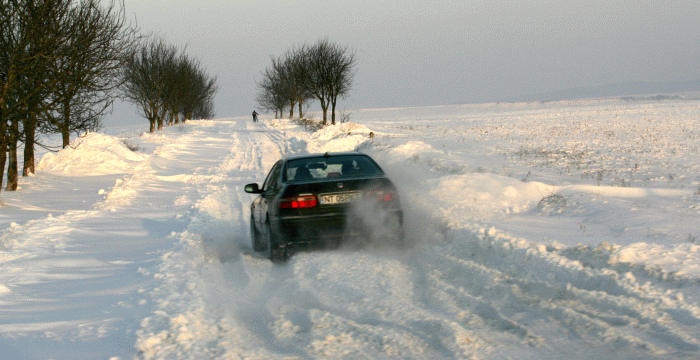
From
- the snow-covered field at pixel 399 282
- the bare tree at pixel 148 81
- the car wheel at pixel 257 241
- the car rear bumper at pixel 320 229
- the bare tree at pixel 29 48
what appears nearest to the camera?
the snow-covered field at pixel 399 282

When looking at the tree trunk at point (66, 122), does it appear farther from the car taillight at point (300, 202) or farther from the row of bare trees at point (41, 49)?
the car taillight at point (300, 202)

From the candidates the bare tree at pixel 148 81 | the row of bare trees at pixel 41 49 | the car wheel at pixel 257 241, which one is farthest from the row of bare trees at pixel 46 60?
the bare tree at pixel 148 81

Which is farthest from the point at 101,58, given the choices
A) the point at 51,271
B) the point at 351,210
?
the point at 351,210

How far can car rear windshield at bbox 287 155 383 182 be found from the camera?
644 centimetres

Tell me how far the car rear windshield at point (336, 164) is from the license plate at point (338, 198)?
0.36 metres

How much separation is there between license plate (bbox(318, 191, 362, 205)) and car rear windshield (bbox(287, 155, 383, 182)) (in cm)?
36

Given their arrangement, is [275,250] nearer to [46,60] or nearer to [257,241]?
[257,241]

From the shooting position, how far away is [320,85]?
4597 cm

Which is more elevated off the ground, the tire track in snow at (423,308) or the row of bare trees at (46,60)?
the row of bare trees at (46,60)

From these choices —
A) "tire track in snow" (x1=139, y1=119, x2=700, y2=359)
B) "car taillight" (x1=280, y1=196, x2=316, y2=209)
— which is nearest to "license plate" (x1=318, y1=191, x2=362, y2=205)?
"car taillight" (x1=280, y1=196, x2=316, y2=209)

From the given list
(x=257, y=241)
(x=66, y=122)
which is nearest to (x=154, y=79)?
(x=66, y=122)

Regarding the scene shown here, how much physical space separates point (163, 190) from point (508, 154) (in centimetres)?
1076

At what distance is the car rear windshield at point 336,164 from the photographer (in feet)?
21.1

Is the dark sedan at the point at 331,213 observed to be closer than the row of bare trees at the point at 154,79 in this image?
Yes
